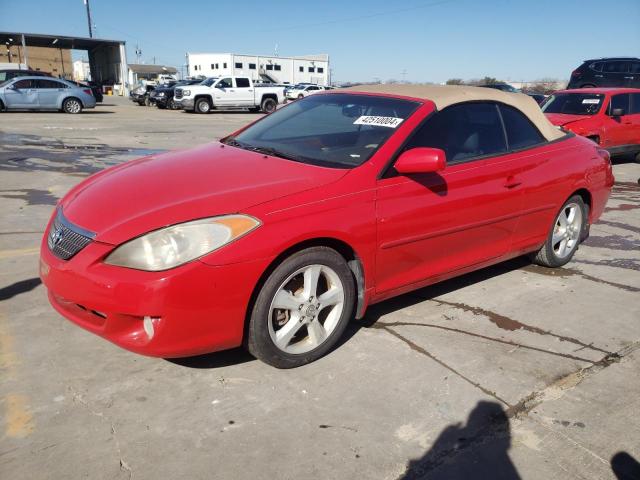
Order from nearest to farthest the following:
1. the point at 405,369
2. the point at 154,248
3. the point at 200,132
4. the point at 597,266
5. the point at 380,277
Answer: the point at 154,248, the point at 405,369, the point at 380,277, the point at 597,266, the point at 200,132

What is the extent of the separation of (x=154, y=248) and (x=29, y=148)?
10.1 m

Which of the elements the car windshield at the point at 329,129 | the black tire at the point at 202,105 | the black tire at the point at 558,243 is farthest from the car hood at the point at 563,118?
the black tire at the point at 202,105

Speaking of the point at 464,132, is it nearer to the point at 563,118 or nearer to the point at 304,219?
the point at 304,219

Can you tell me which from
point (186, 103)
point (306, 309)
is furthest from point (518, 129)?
point (186, 103)

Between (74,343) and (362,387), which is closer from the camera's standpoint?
(362,387)

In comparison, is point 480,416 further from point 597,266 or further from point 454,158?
point 597,266

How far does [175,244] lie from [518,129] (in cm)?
292

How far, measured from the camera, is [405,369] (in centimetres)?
296

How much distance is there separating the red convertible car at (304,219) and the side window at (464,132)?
1cm

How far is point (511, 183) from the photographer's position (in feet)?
12.6

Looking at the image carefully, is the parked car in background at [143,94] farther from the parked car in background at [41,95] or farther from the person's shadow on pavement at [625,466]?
the person's shadow on pavement at [625,466]

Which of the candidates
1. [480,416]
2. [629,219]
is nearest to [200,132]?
[629,219]

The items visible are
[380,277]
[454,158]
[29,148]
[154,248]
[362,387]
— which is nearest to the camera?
[154,248]

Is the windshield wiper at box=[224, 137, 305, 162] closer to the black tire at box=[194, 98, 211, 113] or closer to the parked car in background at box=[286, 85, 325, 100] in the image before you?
the black tire at box=[194, 98, 211, 113]
